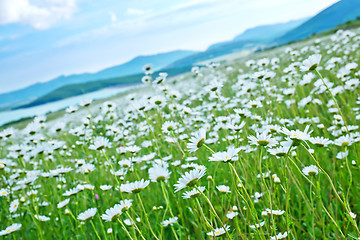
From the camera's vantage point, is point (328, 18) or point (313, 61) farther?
point (328, 18)

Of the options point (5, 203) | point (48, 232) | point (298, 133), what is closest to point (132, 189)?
point (298, 133)

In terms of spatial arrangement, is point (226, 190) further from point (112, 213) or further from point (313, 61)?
point (313, 61)

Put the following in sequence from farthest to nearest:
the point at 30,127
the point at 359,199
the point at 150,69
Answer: the point at 150,69
the point at 30,127
the point at 359,199

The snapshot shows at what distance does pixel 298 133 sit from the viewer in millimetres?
1281

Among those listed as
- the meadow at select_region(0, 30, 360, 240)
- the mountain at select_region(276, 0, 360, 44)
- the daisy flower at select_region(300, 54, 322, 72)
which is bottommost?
the meadow at select_region(0, 30, 360, 240)

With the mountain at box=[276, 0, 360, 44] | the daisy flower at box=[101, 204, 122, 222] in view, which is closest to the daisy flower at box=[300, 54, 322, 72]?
the mountain at box=[276, 0, 360, 44]

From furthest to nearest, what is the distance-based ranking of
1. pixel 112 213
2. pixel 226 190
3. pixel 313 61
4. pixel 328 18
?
pixel 328 18 < pixel 226 190 < pixel 313 61 < pixel 112 213

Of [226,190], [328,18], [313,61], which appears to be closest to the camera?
[313,61]

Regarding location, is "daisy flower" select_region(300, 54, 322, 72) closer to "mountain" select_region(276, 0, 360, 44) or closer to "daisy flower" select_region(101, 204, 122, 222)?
"mountain" select_region(276, 0, 360, 44)

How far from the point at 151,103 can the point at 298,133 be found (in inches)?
97.9

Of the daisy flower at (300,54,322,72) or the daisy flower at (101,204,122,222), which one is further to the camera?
the daisy flower at (300,54,322,72)

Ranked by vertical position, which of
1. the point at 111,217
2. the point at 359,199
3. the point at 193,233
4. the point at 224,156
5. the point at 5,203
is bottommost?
the point at 193,233

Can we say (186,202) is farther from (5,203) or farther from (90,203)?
(5,203)

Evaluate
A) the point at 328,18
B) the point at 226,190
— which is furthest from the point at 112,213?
the point at 328,18
